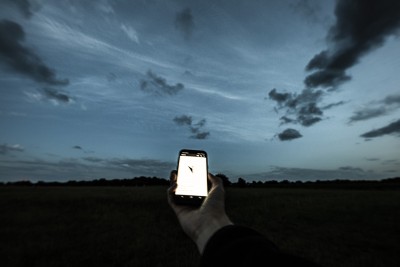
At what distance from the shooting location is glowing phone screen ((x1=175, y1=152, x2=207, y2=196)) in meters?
4.25

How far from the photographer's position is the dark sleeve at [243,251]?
1.27m

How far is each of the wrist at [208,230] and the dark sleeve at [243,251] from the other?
428mm

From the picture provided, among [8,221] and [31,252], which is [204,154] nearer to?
[31,252]

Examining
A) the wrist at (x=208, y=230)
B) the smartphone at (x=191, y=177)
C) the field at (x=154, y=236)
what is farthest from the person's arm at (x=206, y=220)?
the field at (x=154, y=236)

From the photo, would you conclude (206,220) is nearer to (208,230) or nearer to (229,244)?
(208,230)

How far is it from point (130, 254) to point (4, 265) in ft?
13.7

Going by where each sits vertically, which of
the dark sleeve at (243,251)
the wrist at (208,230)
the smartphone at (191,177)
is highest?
the smartphone at (191,177)

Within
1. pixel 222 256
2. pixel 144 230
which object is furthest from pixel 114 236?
pixel 222 256

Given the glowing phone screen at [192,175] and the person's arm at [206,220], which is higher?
the glowing phone screen at [192,175]

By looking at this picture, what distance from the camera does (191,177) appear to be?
15.8 ft

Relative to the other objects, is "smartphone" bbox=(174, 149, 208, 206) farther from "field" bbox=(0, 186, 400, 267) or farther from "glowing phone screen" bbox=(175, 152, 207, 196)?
"field" bbox=(0, 186, 400, 267)

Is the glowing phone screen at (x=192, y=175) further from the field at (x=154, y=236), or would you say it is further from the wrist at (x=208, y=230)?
the field at (x=154, y=236)

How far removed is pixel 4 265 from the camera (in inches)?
373

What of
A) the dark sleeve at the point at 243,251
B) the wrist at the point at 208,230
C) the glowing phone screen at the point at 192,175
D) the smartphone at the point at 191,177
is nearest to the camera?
the dark sleeve at the point at 243,251
